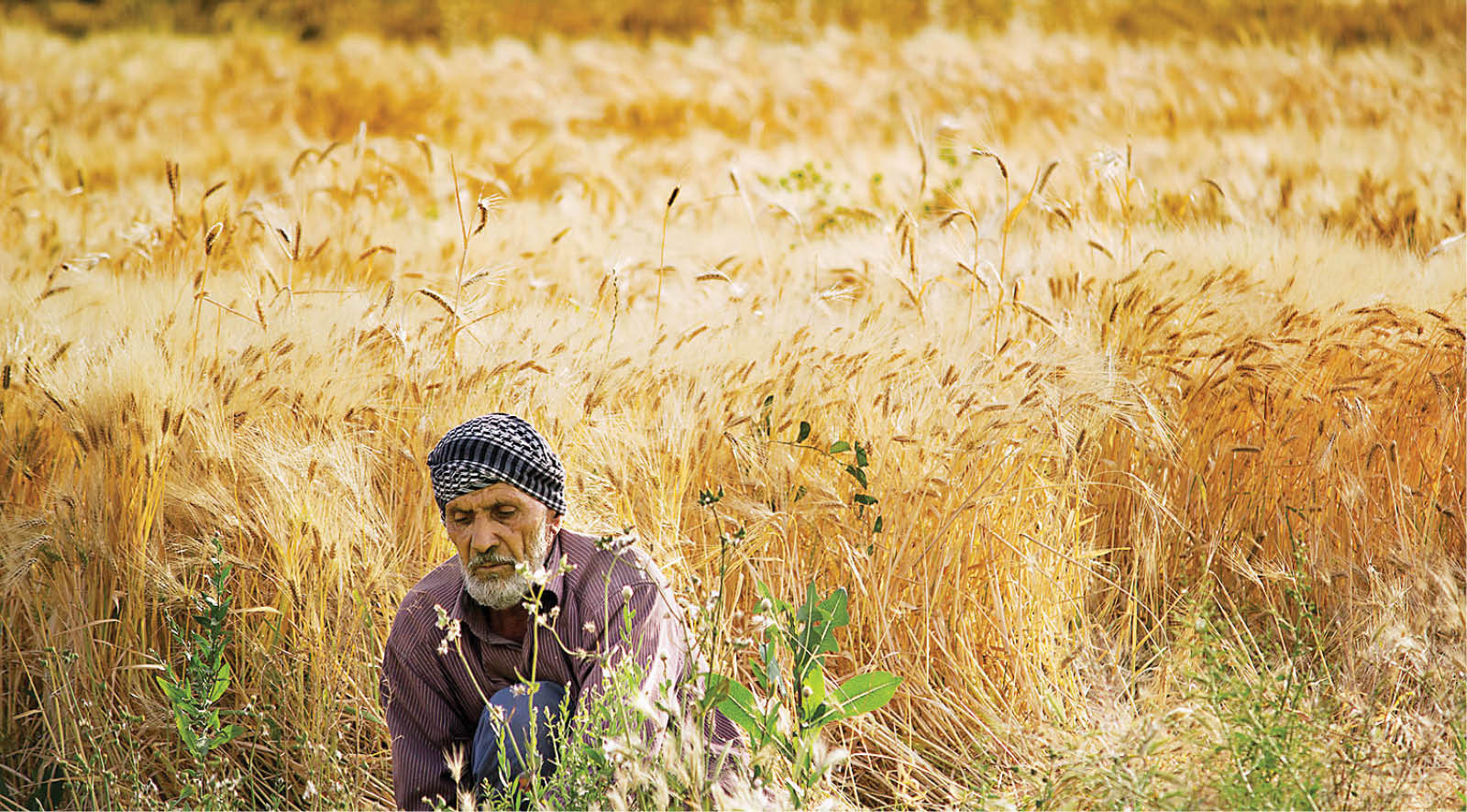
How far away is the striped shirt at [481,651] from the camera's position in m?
2.30

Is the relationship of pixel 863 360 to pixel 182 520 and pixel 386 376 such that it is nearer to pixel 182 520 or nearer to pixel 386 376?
pixel 386 376

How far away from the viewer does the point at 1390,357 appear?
128 inches

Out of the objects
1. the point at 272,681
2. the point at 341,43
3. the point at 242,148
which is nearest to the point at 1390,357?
the point at 272,681

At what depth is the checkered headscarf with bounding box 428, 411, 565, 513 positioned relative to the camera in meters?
2.28

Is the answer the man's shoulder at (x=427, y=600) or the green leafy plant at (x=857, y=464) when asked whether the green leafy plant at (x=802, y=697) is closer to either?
the green leafy plant at (x=857, y=464)

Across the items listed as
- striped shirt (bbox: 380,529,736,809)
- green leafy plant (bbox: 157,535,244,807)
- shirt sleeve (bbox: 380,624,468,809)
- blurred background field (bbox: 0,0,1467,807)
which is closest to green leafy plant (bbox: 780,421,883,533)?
blurred background field (bbox: 0,0,1467,807)

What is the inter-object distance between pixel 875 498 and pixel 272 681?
1404mm

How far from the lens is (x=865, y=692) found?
224 cm

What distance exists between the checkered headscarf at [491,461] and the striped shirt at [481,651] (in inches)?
6.6

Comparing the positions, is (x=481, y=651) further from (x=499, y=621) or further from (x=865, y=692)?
(x=865, y=692)

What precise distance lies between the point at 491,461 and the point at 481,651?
416 mm

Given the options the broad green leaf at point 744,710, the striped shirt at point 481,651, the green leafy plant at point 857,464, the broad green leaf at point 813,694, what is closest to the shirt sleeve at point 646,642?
the striped shirt at point 481,651

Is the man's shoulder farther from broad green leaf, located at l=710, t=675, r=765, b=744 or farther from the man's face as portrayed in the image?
broad green leaf, located at l=710, t=675, r=765, b=744

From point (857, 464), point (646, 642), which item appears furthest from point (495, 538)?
point (857, 464)
